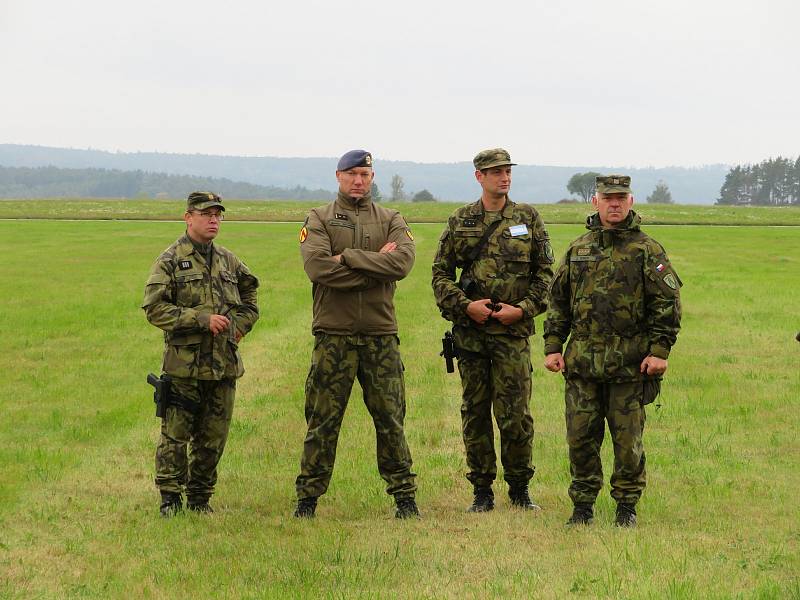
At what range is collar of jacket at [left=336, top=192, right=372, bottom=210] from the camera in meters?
7.82

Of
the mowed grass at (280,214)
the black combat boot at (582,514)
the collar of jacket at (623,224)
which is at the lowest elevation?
the mowed grass at (280,214)

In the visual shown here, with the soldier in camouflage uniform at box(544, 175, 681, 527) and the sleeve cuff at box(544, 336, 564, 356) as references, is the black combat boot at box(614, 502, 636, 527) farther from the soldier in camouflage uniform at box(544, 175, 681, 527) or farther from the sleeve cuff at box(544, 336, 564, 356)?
the sleeve cuff at box(544, 336, 564, 356)

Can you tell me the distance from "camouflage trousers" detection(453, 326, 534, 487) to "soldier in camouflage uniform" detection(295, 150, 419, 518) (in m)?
0.53

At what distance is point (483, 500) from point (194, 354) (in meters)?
2.45

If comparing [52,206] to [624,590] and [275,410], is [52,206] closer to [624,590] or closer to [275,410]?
[275,410]

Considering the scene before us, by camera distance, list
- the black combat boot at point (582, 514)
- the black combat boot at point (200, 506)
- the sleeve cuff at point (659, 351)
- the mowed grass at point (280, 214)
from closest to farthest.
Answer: the sleeve cuff at point (659, 351)
the black combat boot at point (582, 514)
the black combat boot at point (200, 506)
the mowed grass at point (280, 214)

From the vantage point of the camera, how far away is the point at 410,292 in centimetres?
2736

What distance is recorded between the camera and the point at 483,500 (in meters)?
8.16

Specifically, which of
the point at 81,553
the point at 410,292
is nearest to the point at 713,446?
the point at 81,553

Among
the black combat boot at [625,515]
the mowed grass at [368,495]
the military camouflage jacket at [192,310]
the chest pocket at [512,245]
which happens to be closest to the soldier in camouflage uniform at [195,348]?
the military camouflage jacket at [192,310]

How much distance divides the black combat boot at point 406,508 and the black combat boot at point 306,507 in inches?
24.1

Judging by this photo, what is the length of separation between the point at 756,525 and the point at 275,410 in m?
6.21

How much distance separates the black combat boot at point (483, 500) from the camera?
26.6 ft

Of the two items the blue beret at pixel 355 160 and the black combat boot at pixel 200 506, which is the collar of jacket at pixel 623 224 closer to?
the blue beret at pixel 355 160
